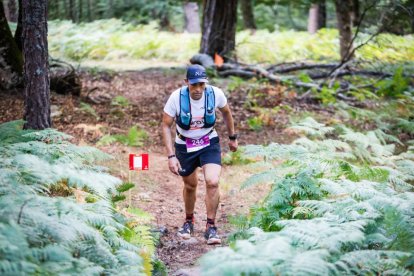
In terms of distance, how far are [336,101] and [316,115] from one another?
3.74 feet

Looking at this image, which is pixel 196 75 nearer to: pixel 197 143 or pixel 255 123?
pixel 197 143

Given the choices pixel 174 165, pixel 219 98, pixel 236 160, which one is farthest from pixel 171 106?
pixel 236 160

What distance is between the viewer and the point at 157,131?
398 inches

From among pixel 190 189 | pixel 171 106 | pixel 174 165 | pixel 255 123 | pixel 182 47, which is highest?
pixel 171 106

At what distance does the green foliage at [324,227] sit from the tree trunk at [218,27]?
25.0 ft

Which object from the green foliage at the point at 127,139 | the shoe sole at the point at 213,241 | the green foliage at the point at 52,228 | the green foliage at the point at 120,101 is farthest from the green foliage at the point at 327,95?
the green foliage at the point at 52,228

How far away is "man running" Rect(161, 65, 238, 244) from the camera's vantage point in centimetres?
599

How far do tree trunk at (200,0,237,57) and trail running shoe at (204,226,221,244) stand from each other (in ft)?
28.4

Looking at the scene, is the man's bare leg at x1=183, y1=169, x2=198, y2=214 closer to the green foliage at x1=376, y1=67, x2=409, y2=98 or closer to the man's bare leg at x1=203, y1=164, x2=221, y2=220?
the man's bare leg at x1=203, y1=164, x2=221, y2=220

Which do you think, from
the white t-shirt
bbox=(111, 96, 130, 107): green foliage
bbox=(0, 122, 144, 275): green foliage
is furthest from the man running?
bbox=(111, 96, 130, 107): green foliage

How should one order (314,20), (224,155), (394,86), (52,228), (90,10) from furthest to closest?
(90,10), (314,20), (394,86), (224,155), (52,228)

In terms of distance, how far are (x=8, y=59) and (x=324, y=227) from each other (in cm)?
806

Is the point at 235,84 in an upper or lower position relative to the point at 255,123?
upper

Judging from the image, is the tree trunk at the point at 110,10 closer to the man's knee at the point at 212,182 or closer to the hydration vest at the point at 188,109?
the hydration vest at the point at 188,109
